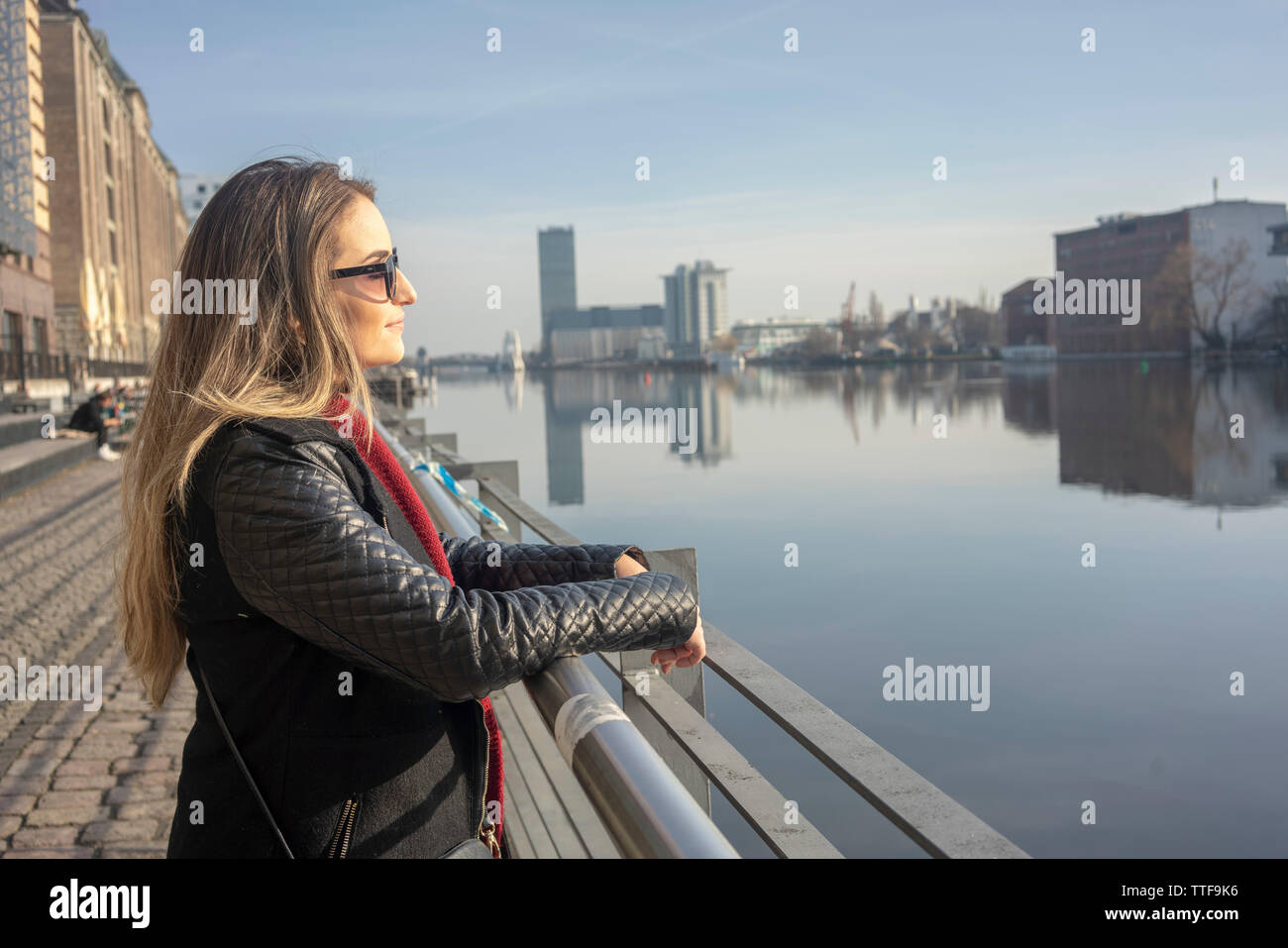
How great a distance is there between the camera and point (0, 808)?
456 cm

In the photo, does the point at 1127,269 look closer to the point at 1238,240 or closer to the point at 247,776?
the point at 1238,240

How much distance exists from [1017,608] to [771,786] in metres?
10.4

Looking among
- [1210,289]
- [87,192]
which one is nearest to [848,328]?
[1210,289]

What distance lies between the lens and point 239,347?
1.66m

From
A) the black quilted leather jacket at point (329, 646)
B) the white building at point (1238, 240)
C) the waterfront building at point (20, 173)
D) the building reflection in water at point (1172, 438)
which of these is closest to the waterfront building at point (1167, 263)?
the white building at point (1238, 240)

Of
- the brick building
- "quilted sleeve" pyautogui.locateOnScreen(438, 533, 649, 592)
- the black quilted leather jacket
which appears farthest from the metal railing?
the brick building

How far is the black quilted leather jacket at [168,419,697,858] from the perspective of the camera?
57.5 inches

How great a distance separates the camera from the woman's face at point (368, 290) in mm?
1785

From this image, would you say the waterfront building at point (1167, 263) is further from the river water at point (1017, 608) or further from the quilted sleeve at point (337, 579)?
the quilted sleeve at point (337, 579)

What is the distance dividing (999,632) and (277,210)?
10.3 meters

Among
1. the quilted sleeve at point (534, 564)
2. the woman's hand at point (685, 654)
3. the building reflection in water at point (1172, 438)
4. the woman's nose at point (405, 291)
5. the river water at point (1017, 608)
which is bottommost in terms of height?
the river water at point (1017, 608)

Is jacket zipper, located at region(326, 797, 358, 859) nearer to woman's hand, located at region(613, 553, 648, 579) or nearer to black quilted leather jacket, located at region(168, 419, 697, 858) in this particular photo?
black quilted leather jacket, located at region(168, 419, 697, 858)

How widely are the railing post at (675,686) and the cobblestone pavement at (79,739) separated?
1390 millimetres
